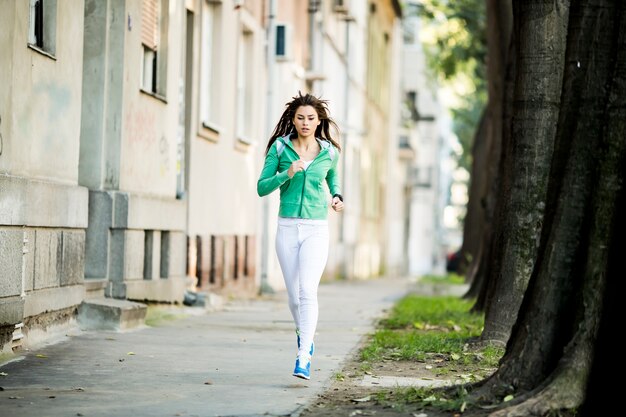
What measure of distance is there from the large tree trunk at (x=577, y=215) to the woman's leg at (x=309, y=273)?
6.03 ft

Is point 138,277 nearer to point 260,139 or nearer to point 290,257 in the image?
point 290,257

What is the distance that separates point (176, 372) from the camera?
10.2 meters

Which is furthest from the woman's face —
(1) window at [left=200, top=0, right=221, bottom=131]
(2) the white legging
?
(1) window at [left=200, top=0, right=221, bottom=131]

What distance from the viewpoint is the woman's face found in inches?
392

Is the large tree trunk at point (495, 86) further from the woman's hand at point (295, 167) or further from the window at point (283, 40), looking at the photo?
the woman's hand at point (295, 167)

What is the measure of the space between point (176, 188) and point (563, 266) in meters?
10.3

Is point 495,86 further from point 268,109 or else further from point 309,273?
point 309,273

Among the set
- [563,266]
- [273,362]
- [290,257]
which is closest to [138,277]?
[273,362]

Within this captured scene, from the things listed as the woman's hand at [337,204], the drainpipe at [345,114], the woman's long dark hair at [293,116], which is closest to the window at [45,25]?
the woman's long dark hair at [293,116]

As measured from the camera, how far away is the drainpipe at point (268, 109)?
80.7ft

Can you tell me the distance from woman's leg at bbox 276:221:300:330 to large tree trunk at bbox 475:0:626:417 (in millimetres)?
2099

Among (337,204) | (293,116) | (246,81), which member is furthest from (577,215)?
(246,81)

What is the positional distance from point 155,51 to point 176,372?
7.15 meters

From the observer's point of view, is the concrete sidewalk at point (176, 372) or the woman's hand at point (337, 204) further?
the woman's hand at point (337, 204)
